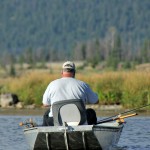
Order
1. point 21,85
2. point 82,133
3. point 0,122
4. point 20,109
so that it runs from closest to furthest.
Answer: point 82,133, point 0,122, point 20,109, point 21,85

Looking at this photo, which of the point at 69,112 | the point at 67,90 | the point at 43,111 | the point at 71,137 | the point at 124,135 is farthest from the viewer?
the point at 43,111

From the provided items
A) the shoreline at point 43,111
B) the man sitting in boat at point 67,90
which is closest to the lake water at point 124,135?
the man sitting in boat at point 67,90

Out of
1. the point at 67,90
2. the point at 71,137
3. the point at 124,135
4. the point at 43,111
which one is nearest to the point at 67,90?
the point at 67,90

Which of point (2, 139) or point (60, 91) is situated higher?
point (60, 91)

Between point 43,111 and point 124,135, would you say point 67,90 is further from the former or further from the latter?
point 43,111

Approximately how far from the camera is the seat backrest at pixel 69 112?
14641 millimetres

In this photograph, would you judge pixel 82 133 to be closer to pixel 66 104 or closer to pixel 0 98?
pixel 66 104

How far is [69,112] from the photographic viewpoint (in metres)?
14.7

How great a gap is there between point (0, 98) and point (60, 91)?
17192 mm

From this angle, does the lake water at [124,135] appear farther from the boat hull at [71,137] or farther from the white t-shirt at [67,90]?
the white t-shirt at [67,90]

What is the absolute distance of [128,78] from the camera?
3022 centimetres

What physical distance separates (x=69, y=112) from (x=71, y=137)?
0.45 meters

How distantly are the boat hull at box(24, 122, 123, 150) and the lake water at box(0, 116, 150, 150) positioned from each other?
1.63 meters

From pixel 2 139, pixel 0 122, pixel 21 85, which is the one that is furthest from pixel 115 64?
pixel 2 139
